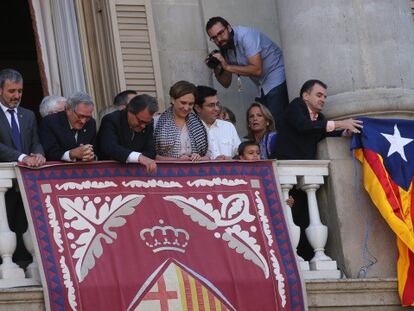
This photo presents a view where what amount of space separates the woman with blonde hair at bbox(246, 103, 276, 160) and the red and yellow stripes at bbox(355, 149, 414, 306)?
2.99 feet

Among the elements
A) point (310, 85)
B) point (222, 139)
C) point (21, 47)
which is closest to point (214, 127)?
point (222, 139)

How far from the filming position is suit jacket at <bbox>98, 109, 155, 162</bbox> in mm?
15844

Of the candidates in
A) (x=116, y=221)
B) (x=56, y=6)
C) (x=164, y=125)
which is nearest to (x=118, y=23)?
(x=56, y=6)

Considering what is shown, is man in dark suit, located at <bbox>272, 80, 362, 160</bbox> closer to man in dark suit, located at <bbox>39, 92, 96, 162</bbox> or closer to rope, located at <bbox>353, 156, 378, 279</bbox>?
rope, located at <bbox>353, 156, 378, 279</bbox>

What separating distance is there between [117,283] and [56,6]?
448 cm

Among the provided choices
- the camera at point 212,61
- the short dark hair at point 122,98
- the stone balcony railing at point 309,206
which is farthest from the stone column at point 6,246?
the camera at point 212,61

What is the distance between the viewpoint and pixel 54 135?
15789 millimetres

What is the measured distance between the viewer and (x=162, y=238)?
51.1 feet

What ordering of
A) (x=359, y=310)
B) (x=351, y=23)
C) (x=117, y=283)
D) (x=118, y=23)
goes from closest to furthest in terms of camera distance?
(x=117, y=283) < (x=359, y=310) < (x=351, y=23) < (x=118, y=23)

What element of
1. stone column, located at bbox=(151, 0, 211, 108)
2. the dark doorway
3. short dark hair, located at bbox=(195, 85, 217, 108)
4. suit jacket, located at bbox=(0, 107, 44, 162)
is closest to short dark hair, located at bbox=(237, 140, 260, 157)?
short dark hair, located at bbox=(195, 85, 217, 108)

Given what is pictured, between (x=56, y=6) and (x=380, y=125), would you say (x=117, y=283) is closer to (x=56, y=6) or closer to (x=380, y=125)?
(x=380, y=125)

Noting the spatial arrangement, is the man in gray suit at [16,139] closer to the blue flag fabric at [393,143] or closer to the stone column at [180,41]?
the stone column at [180,41]

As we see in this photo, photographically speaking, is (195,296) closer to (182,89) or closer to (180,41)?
(182,89)

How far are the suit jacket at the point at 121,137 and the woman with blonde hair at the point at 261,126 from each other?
4.65ft
